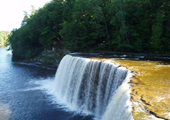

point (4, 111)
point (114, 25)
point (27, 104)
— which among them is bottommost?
point (4, 111)

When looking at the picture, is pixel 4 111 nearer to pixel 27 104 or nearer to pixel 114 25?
pixel 27 104

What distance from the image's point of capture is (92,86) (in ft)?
37.1

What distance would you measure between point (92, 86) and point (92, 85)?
0.25 ft

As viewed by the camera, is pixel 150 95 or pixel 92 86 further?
pixel 92 86

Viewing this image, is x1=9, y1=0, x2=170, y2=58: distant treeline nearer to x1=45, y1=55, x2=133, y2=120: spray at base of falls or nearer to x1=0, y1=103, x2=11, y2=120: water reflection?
x1=45, y1=55, x2=133, y2=120: spray at base of falls

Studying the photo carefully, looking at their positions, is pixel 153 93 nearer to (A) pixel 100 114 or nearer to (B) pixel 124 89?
(B) pixel 124 89

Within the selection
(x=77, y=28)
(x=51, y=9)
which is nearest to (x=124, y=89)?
(x=77, y=28)

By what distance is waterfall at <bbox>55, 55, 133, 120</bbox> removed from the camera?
29.0 ft

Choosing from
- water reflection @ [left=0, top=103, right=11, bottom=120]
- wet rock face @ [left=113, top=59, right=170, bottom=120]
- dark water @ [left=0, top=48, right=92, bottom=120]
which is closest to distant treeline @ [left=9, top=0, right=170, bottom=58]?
wet rock face @ [left=113, top=59, right=170, bottom=120]

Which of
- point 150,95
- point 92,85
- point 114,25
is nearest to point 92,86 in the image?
point 92,85

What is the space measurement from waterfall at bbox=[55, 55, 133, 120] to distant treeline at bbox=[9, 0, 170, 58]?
25.2 feet

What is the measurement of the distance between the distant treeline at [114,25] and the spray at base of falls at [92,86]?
768 centimetres

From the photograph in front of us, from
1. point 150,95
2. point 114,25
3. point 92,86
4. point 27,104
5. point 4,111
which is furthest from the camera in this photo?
point 114,25

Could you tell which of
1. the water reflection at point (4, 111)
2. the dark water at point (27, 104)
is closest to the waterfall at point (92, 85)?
the dark water at point (27, 104)
